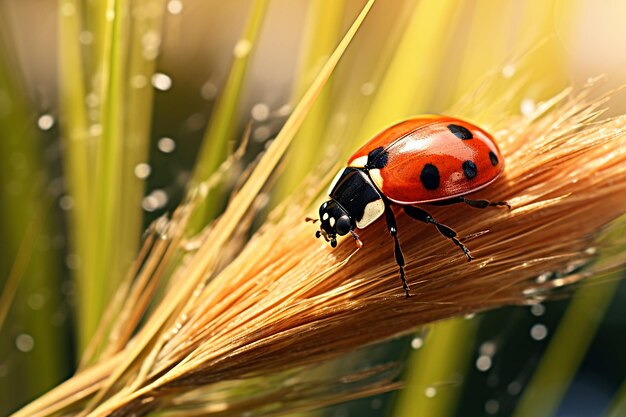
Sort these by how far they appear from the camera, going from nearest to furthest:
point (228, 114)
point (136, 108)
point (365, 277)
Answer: point (365, 277), point (228, 114), point (136, 108)

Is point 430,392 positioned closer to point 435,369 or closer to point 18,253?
point 435,369

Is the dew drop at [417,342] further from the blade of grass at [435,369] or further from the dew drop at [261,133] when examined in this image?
the dew drop at [261,133]

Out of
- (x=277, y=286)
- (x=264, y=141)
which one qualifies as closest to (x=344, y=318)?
(x=277, y=286)

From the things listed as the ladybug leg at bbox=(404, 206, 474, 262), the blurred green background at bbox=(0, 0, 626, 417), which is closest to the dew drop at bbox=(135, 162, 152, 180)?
the blurred green background at bbox=(0, 0, 626, 417)

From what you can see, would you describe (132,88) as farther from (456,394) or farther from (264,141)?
(456,394)

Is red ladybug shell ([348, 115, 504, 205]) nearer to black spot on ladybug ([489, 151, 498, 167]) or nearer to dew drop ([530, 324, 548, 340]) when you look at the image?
black spot on ladybug ([489, 151, 498, 167])

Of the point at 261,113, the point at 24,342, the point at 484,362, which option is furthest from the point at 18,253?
the point at 484,362

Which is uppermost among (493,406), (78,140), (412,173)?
(78,140)

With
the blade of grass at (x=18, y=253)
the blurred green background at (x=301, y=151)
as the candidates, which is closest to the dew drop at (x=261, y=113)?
the blurred green background at (x=301, y=151)
